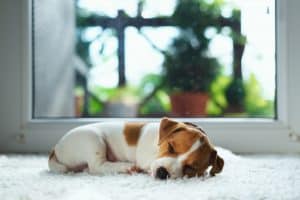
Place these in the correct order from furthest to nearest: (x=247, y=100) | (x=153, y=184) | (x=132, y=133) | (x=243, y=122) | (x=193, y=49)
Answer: (x=193, y=49) → (x=247, y=100) → (x=243, y=122) → (x=132, y=133) → (x=153, y=184)

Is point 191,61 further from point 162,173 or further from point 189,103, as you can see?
point 162,173

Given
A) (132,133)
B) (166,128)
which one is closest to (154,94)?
(132,133)

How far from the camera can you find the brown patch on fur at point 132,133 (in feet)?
5.33

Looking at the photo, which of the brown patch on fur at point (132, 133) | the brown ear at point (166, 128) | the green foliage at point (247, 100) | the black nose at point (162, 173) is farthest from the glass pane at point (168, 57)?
the black nose at point (162, 173)

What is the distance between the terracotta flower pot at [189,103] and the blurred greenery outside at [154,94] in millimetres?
27

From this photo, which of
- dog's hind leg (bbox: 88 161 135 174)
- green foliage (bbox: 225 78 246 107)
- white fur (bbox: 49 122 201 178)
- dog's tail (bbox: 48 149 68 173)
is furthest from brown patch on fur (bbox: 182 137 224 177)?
green foliage (bbox: 225 78 246 107)

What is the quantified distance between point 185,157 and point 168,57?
3.33 feet

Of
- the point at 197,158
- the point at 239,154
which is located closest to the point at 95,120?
the point at 239,154

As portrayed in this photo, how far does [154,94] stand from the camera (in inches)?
92.3

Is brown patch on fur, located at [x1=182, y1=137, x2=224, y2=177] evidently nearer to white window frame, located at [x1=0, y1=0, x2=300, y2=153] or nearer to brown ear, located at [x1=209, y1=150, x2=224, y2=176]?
brown ear, located at [x1=209, y1=150, x2=224, y2=176]

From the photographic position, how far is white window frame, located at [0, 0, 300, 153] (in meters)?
1.91

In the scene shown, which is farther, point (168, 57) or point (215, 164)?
point (168, 57)

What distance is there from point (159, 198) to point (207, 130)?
0.86 metres

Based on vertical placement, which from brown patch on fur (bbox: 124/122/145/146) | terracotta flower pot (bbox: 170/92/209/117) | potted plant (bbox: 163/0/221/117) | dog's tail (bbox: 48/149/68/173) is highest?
potted plant (bbox: 163/0/221/117)
